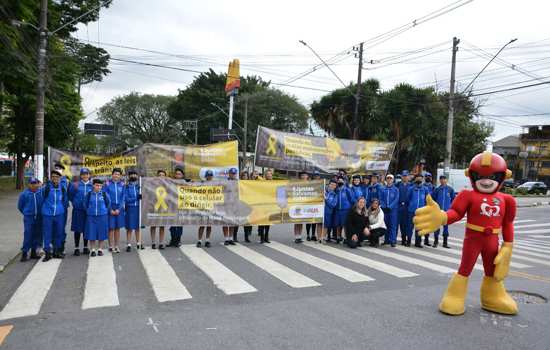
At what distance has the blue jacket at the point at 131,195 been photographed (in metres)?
8.74

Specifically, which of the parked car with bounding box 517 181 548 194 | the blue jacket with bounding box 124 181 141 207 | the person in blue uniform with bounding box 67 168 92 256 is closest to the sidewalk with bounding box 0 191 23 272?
the person in blue uniform with bounding box 67 168 92 256

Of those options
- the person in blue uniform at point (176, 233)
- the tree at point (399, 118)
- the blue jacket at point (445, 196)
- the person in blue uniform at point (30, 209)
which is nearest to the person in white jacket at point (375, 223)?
the blue jacket at point (445, 196)

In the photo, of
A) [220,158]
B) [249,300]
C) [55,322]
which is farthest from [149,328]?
[220,158]

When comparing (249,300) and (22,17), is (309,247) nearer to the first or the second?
(249,300)

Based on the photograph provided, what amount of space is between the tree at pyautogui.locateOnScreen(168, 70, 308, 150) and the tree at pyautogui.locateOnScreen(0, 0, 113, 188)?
87.0ft

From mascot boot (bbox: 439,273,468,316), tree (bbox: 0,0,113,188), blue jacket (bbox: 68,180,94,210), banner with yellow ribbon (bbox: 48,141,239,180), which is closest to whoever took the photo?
mascot boot (bbox: 439,273,468,316)

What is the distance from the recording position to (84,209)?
8180 mm

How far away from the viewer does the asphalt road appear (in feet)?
14.0

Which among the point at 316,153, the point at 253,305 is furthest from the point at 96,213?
the point at 316,153

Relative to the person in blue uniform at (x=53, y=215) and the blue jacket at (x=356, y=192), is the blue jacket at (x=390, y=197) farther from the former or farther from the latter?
the person in blue uniform at (x=53, y=215)

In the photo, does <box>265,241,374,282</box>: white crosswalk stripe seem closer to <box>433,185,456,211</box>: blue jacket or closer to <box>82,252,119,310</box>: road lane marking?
<box>82,252,119,310</box>: road lane marking

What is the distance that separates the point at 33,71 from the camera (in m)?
13.3

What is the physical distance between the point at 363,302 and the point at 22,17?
14.0m

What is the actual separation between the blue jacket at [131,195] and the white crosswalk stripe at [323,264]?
3141mm
